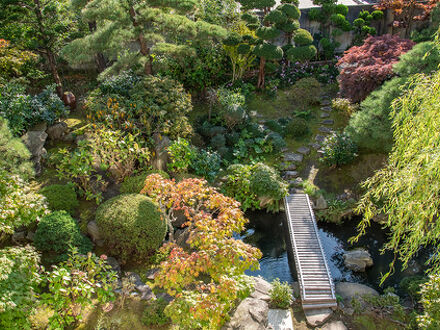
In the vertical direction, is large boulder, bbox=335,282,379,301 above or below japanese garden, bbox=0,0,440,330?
below

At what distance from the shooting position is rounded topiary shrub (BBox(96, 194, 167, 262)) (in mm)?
6672

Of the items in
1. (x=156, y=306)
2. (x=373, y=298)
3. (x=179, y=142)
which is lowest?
(x=373, y=298)

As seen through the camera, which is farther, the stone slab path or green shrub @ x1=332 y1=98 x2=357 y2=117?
green shrub @ x1=332 y1=98 x2=357 y2=117

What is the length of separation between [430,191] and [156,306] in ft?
14.3

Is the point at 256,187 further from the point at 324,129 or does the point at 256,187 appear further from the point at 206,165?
the point at 324,129

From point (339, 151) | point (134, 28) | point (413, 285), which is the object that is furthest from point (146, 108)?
point (413, 285)

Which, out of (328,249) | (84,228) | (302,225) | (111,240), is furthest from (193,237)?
(328,249)

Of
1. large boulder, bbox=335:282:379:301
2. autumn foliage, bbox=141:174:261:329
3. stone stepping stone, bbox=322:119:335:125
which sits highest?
autumn foliage, bbox=141:174:261:329

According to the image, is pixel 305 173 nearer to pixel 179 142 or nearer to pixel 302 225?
pixel 302 225

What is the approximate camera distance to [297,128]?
11.1m

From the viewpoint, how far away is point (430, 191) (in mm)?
4195

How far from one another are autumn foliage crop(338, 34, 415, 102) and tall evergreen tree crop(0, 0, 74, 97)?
822 cm

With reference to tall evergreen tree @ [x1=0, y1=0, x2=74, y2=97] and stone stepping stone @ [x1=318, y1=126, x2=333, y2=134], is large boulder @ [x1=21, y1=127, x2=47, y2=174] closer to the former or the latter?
tall evergreen tree @ [x1=0, y1=0, x2=74, y2=97]

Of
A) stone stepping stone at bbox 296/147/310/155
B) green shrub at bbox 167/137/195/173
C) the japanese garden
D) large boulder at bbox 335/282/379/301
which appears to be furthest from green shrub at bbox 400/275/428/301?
green shrub at bbox 167/137/195/173
